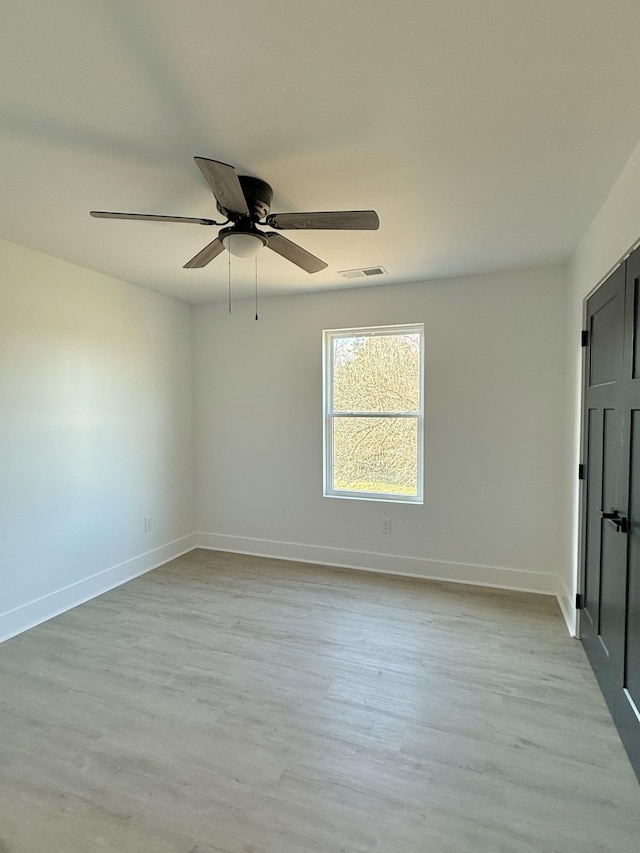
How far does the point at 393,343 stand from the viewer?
3.85 meters

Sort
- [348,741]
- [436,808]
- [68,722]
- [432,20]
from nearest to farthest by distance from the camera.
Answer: [432,20] < [436,808] < [348,741] < [68,722]

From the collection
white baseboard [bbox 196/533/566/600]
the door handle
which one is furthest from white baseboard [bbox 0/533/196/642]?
the door handle

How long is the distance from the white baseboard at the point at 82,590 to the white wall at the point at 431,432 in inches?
20.9

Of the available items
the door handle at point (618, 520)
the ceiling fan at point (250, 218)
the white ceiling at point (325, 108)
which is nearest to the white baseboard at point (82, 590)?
the white ceiling at point (325, 108)

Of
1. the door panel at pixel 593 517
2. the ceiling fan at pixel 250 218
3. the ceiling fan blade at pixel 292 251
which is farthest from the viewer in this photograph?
the door panel at pixel 593 517

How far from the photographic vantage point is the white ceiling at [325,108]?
1196mm

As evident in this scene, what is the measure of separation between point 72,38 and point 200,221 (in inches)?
28.2

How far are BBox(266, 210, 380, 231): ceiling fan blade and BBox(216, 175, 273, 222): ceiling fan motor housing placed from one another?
170 millimetres

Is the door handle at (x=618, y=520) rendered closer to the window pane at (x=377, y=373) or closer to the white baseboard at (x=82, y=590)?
the window pane at (x=377, y=373)

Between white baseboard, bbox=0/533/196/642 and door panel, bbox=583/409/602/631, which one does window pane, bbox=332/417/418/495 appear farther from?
white baseboard, bbox=0/533/196/642

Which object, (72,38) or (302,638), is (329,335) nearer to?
(302,638)

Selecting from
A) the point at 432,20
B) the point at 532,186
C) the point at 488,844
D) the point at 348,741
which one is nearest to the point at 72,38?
the point at 432,20

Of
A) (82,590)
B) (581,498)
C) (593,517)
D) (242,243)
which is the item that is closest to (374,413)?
(581,498)

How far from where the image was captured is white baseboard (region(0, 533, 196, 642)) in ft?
9.25
